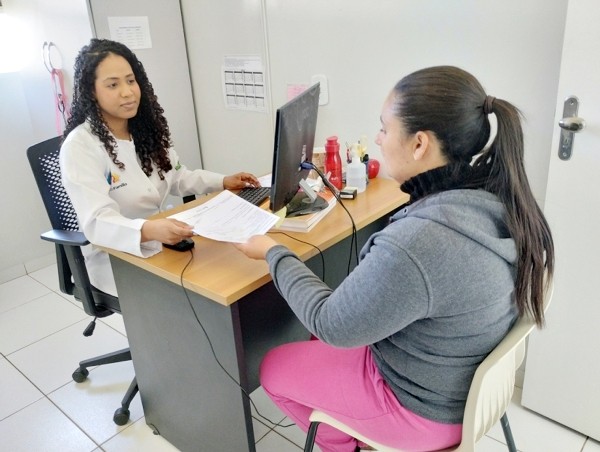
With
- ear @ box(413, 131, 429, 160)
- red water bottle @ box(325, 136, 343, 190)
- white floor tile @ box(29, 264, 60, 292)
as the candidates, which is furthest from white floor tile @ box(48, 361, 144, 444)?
Result: ear @ box(413, 131, 429, 160)

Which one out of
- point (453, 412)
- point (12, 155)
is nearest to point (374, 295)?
point (453, 412)

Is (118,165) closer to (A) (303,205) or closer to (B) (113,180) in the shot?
(B) (113,180)

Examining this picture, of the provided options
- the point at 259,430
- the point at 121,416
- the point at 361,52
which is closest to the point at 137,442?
the point at 121,416

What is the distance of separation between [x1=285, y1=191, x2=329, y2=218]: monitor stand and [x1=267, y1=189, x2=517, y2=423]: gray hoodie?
1.63ft

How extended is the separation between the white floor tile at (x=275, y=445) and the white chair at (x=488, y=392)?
61 cm

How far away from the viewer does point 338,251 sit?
1735mm

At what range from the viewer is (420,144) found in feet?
3.22

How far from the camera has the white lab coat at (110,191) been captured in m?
1.43

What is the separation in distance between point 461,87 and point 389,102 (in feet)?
0.48

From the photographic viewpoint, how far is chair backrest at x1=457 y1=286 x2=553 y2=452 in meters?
0.94

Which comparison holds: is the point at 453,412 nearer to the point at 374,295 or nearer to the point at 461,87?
the point at 374,295

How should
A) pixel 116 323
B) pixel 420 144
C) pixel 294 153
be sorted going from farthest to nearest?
pixel 116 323 → pixel 294 153 → pixel 420 144

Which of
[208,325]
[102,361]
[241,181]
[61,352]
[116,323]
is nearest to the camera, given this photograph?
[208,325]

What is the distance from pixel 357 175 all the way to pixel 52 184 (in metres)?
1.10
